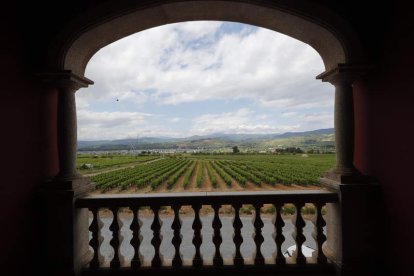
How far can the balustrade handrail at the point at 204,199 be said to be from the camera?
2.97 m

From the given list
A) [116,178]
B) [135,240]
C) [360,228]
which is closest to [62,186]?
[135,240]

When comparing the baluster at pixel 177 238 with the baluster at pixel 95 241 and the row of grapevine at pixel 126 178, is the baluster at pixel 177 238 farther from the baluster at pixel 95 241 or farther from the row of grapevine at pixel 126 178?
the row of grapevine at pixel 126 178

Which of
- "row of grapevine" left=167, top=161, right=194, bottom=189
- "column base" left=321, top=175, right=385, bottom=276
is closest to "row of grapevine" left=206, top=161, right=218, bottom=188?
"row of grapevine" left=167, top=161, right=194, bottom=189

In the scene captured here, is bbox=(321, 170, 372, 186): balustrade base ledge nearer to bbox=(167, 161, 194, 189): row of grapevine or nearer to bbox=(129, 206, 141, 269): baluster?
bbox=(129, 206, 141, 269): baluster

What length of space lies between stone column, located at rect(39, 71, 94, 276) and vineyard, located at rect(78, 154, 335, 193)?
874 inches

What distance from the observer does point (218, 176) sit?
47.9 m

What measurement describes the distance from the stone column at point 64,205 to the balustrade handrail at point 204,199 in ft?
0.54

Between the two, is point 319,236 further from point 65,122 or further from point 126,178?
point 126,178

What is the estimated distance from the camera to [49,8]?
304 centimetres

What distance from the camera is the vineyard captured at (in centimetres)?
2999

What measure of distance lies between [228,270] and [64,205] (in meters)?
1.95

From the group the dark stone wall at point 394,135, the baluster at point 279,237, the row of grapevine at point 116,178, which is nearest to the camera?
the dark stone wall at point 394,135

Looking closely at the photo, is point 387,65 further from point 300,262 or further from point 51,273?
point 51,273

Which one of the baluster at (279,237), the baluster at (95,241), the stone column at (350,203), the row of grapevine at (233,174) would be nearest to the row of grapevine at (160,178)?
the row of grapevine at (233,174)
